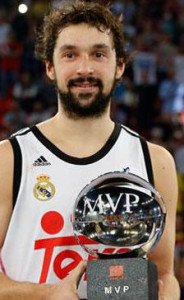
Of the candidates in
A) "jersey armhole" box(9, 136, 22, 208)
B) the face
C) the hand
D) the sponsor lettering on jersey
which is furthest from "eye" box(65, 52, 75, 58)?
the hand

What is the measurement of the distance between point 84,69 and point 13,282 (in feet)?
3.02

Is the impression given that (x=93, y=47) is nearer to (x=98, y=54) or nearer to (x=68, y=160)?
(x=98, y=54)

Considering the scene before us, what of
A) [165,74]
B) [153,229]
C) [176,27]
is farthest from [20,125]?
[153,229]

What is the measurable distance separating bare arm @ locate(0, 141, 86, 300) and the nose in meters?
0.46

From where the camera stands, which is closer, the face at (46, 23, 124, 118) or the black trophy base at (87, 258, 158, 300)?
the black trophy base at (87, 258, 158, 300)

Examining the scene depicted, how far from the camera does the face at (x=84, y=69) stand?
371 cm

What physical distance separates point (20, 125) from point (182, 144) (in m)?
2.07

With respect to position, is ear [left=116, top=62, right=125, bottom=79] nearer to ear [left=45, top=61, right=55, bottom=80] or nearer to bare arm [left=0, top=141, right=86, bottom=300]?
ear [left=45, top=61, right=55, bottom=80]

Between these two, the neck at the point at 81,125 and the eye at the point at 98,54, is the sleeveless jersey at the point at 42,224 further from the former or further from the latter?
the eye at the point at 98,54

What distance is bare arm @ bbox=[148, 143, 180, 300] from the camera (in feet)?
12.7

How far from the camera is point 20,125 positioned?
11281 mm

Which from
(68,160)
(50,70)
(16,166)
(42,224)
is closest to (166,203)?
(68,160)

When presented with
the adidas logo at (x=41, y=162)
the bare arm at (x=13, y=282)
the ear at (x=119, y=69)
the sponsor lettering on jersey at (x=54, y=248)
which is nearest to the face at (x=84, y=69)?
the ear at (x=119, y=69)

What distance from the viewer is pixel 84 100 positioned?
12.4 ft
